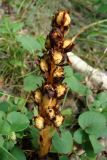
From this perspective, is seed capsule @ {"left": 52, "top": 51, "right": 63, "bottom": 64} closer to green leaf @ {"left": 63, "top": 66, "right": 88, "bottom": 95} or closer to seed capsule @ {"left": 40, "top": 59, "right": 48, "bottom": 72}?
seed capsule @ {"left": 40, "top": 59, "right": 48, "bottom": 72}

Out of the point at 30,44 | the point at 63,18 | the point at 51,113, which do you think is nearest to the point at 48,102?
the point at 51,113

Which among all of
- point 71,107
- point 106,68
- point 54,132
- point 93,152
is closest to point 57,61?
point 54,132

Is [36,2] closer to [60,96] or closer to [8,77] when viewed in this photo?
[8,77]

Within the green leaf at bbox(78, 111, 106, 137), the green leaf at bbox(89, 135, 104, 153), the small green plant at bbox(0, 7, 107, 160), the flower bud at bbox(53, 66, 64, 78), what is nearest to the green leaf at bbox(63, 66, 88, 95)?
the small green plant at bbox(0, 7, 107, 160)

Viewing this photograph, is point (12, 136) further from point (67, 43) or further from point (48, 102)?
point (67, 43)

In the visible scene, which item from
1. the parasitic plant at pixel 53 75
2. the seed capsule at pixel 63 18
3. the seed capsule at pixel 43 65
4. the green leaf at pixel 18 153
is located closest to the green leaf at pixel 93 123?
the parasitic plant at pixel 53 75

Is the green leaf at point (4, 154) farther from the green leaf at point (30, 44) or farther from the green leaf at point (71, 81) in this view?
the green leaf at point (30, 44)
